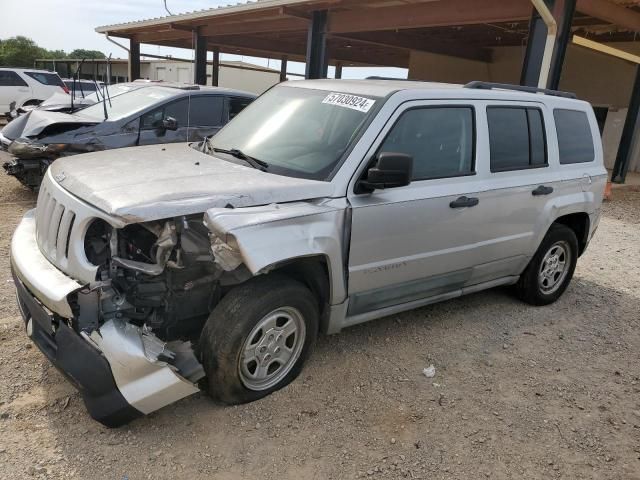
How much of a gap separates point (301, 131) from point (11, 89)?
17.1 meters

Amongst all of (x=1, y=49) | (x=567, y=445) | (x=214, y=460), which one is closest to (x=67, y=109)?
(x=214, y=460)

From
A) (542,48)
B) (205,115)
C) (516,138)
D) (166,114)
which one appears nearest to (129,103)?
(166,114)

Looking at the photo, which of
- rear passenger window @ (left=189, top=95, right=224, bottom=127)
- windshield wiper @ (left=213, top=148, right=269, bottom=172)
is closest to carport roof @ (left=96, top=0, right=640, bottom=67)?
rear passenger window @ (left=189, top=95, right=224, bottom=127)

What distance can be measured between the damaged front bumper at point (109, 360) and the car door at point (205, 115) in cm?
521

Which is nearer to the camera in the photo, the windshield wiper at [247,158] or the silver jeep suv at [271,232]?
the silver jeep suv at [271,232]

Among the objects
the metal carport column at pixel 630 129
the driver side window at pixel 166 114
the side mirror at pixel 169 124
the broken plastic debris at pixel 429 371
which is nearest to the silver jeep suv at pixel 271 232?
the broken plastic debris at pixel 429 371

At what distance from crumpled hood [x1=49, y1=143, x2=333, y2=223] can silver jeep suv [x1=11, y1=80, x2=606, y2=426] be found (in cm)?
1

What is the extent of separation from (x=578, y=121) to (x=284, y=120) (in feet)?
9.63

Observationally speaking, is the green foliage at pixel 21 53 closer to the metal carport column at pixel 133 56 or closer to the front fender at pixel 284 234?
the metal carport column at pixel 133 56

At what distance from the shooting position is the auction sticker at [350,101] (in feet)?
12.1

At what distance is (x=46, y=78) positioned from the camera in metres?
18.0

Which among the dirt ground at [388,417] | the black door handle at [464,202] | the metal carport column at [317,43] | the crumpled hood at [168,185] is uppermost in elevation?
the metal carport column at [317,43]

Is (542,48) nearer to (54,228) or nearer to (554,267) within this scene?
(554,267)

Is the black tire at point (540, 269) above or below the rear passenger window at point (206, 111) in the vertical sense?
below
